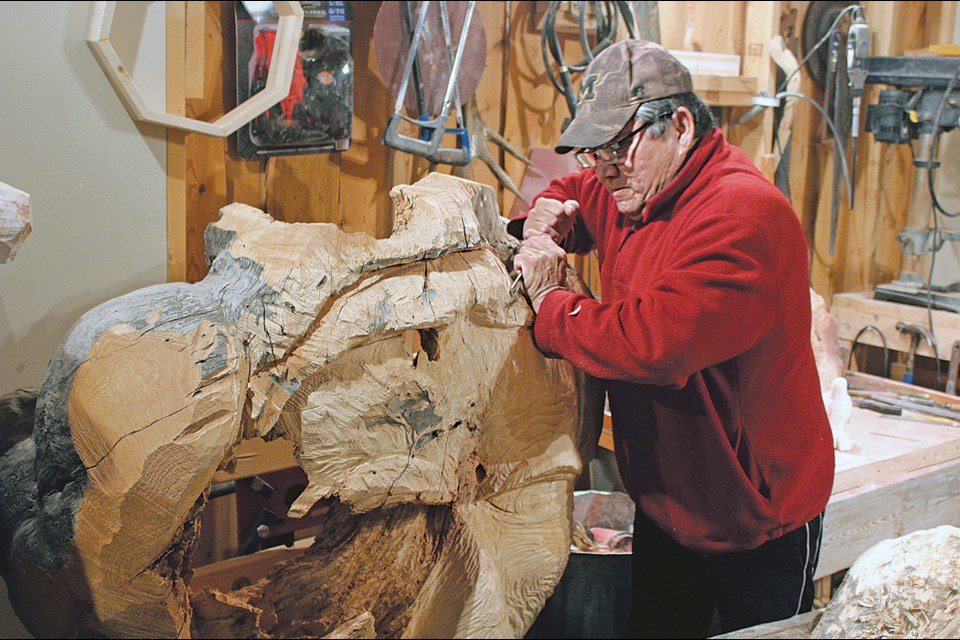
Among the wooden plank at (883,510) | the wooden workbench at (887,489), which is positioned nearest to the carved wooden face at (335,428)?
the wooden workbench at (887,489)

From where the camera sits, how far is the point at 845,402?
2.36m

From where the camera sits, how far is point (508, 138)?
2.68 metres

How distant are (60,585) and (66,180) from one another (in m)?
0.58

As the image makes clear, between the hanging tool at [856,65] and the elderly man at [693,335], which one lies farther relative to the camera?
the hanging tool at [856,65]

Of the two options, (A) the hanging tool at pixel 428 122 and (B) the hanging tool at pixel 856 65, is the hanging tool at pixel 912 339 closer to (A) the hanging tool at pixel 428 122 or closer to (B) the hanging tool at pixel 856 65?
(B) the hanging tool at pixel 856 65

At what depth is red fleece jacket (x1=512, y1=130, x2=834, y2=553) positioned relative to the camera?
1.51 m

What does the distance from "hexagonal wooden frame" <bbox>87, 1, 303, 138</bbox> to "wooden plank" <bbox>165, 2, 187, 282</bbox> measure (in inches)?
1.3

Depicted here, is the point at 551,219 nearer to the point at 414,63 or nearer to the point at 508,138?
the point at 414,63

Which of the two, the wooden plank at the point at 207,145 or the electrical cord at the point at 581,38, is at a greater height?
the electrical cord at the point at 581,38

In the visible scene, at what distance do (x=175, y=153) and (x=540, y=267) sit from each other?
686mm

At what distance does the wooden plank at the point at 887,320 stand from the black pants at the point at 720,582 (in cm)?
60

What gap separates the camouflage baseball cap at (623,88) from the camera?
5.28 feet

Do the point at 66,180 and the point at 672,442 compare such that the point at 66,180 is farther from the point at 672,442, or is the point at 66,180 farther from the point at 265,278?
the point at 672,442

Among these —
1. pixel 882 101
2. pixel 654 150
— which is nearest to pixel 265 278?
pixel 654 150
